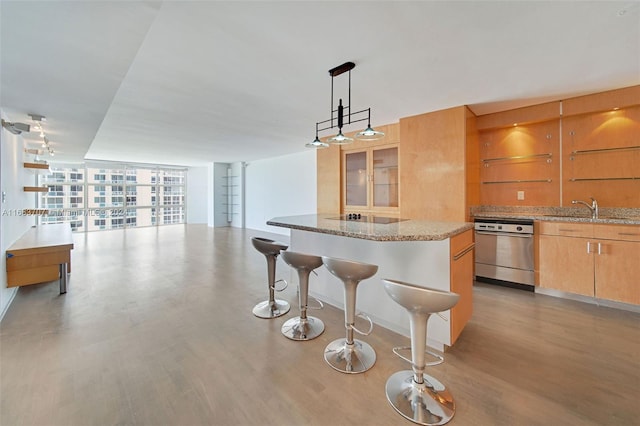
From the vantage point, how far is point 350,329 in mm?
2096

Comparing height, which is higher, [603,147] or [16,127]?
[16,127]

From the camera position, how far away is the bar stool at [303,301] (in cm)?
234

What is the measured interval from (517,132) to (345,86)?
2907 mm

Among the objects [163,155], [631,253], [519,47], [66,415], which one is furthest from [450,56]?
[163,155]

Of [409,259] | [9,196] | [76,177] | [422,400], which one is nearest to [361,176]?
[409,259]

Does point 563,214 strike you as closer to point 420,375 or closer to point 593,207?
point 593,207

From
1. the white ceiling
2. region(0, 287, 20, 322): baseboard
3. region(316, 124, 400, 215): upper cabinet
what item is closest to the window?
the white ceiling

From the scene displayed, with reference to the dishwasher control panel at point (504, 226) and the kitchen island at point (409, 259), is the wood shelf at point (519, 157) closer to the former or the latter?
the dishwasher control panel at point (504, 226)

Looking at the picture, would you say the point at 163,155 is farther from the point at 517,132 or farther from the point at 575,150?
the point at 575,150

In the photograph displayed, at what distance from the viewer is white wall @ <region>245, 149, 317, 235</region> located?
23.9 feet

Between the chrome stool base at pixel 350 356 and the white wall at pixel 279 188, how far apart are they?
490 cm

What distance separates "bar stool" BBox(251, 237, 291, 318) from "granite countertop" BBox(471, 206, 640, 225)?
2.95 metres

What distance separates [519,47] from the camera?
219 cm

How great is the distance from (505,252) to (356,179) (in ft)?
9.04
